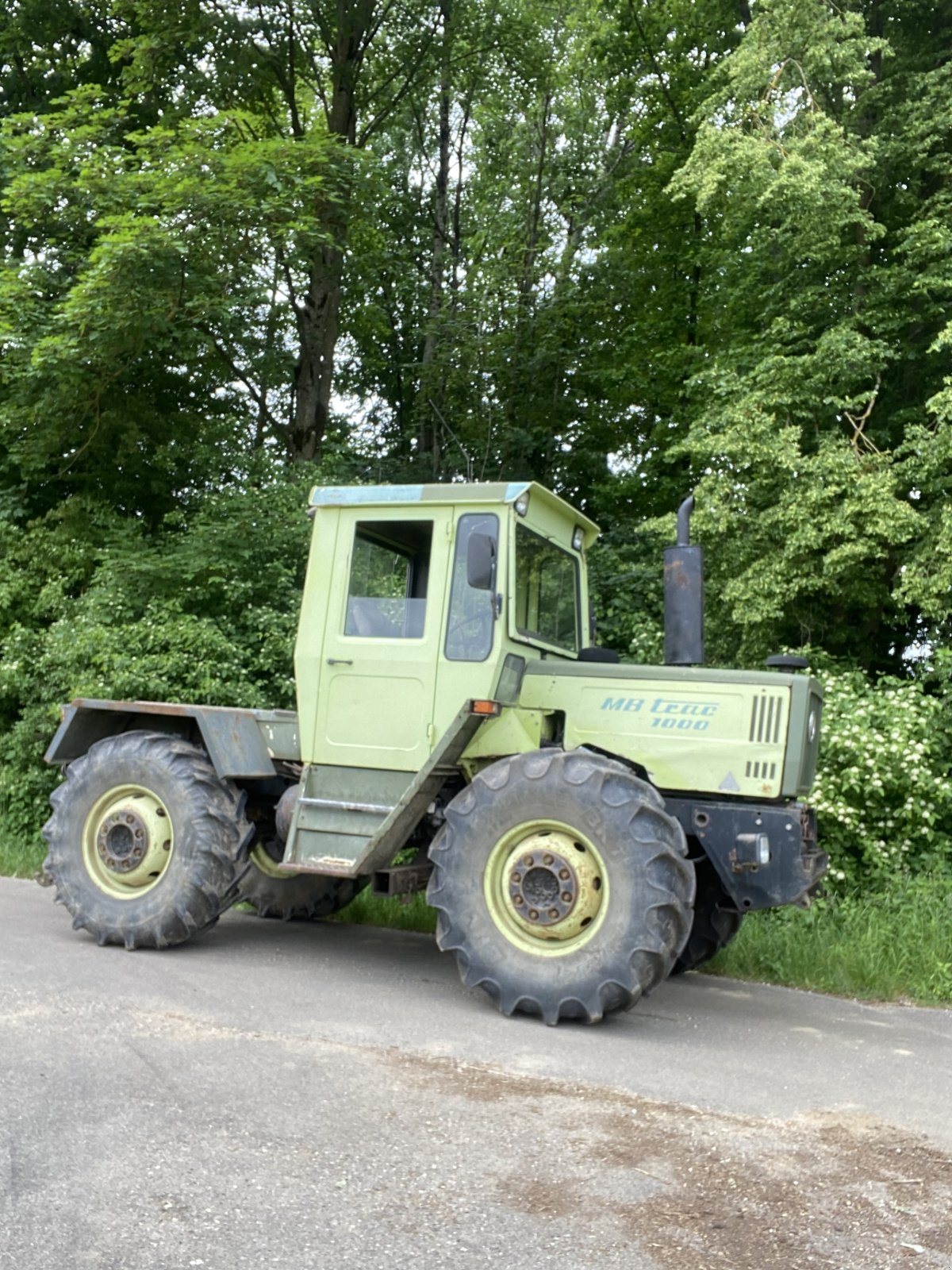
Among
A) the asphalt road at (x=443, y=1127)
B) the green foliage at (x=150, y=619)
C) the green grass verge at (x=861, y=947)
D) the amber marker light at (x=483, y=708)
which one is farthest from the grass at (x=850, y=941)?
the green foliage at (x=150, y=619)

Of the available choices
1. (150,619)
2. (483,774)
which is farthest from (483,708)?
(150,619)

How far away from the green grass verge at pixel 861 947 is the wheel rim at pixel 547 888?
5.84 ft

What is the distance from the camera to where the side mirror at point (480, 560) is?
5.92 meters

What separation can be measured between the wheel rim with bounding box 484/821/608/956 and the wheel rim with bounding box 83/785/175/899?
203 cm

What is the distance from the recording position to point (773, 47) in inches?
405

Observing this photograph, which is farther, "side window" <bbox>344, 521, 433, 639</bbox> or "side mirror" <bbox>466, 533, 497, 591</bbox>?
"side window" <bbox>344, 521, 433, 639</bbox>

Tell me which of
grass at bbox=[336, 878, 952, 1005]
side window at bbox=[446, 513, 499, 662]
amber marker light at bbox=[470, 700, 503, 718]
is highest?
side window at bbox=[446, 513, 499, 662]

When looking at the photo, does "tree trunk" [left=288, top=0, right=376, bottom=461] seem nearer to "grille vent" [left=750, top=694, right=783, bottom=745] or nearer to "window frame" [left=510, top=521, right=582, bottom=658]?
"window frame" [left=510, top=521, right=582, bottom=658]

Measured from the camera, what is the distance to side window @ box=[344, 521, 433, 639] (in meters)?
6.50

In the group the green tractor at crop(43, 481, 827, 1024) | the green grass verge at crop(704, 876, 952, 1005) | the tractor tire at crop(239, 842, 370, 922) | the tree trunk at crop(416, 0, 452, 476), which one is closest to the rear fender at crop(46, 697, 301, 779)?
the green tractor at crop(43, 481, 827, 1024)

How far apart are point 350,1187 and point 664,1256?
0.95 m

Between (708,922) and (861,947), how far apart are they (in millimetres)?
1086

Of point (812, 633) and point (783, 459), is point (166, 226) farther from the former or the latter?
point (812, 633)

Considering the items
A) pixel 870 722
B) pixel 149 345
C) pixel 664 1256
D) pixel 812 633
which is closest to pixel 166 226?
pixel 149 345
